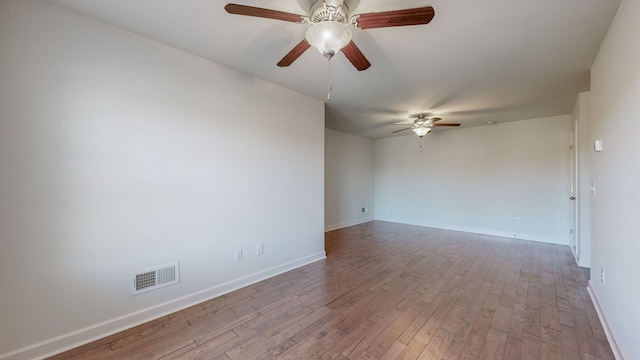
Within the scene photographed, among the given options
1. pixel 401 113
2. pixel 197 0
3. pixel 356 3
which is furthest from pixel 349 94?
pixel 197 0

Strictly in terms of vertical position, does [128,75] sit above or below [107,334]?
above

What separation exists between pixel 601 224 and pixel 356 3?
2.99 metres

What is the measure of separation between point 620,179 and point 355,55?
2.14 metres

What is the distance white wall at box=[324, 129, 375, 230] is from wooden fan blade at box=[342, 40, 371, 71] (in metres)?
4.06

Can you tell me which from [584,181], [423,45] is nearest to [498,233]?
[584,181]

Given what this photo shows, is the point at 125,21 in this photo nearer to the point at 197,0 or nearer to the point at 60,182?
the point at 197,0

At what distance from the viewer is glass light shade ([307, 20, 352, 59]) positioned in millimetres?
1549

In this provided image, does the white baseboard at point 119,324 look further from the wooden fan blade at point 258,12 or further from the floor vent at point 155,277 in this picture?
the wooden fan blade at point 258,12

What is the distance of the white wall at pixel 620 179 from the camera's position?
1527 millimetres

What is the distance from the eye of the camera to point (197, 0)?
1.75 metres

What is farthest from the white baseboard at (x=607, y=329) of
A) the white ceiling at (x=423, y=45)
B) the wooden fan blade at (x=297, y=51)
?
the wooden fan blade at (x=297, y=51)

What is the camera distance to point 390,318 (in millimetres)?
2295

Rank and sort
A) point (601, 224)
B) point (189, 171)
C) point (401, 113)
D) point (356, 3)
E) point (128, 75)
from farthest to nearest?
1. point (401, 113)
2. point (189, 171)
3. point (601, 224)
4. point (128, 75)
5. point (356, 3)

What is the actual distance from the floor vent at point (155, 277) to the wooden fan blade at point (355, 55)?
250 centimetres
